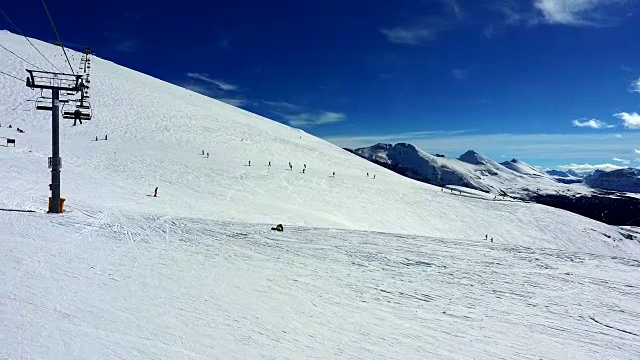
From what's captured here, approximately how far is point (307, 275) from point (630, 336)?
17.4ft

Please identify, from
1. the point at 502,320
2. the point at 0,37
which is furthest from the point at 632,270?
the point at 0,37

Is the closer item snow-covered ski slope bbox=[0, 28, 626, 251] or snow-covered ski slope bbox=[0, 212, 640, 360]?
snow-covered ski slope bbox=[0, 212, 640, 360]

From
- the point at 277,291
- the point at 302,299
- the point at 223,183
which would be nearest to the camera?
the point at 302,299

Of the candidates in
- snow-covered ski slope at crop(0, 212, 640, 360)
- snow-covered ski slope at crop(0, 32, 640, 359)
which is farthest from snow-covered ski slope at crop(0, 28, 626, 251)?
snow-covered ski slope at crop(0, 212, 640, 360)

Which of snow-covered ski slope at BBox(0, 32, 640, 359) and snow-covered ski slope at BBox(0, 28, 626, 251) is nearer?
snow-covered ski slope at BBox(0, 32, 640, 359)

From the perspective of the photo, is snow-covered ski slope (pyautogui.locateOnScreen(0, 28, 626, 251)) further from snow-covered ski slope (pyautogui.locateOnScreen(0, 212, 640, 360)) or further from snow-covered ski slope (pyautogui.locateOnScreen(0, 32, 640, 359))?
snow-covered ski slope (pyautogui.locateOnScreen(0, 212, 640, 360))

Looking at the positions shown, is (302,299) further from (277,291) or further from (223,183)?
(223,183)

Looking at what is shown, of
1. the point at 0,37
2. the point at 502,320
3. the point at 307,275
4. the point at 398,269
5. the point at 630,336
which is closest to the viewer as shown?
the point at 630,336

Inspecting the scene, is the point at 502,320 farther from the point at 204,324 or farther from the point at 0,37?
the point at 0,37

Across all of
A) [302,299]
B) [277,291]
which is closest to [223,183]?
[277,291]

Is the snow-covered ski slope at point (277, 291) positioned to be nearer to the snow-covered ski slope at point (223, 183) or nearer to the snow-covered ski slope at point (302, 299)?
the snow-covered ski slope at point (302, 299)

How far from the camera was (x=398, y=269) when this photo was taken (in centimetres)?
909

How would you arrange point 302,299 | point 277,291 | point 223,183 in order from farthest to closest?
point 223,183 → point 277,291 → point 302,299

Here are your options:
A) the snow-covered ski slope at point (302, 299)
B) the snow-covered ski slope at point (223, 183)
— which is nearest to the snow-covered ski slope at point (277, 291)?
the snow-covered ski slope at point (302, 299)
